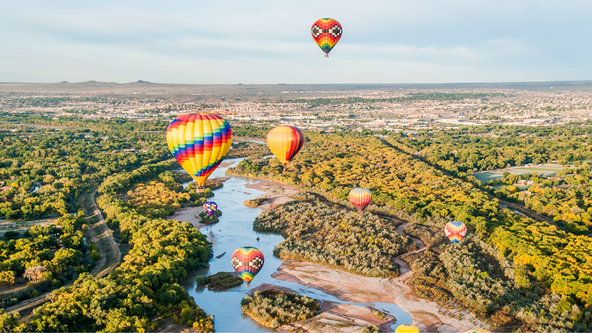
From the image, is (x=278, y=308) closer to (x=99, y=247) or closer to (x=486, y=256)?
(x=486, y=256)

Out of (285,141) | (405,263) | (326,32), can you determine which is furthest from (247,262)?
(326,32)

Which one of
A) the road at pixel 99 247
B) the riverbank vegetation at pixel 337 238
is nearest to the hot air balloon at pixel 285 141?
the riverbank vegetation at pixel 337 238

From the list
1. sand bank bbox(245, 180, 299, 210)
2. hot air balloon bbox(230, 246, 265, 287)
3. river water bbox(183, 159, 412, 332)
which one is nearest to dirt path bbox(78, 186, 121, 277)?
river water bbox(183, 159, 412, 332)

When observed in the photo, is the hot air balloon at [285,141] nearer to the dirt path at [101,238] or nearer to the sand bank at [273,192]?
the sand bank at [273,192]

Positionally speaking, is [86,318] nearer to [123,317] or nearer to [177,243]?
[123,317]

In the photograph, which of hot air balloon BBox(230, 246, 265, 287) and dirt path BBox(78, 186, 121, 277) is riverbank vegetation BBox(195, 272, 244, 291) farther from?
dirt path BBox(78, 186, 121, 277)

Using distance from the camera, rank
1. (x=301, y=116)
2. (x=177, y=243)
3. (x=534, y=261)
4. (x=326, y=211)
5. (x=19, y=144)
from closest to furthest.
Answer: (x=534, y=261) → (x=177, y=243) → (x=326, y=211) → (x=19, y=144) → (x=301, y=116)

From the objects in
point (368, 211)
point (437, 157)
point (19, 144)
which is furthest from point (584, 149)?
point (19, 144)
